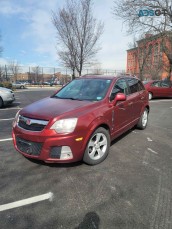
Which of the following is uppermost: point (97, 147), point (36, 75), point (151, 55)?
point (151, 55)

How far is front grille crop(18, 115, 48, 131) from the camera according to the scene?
325 centimetres

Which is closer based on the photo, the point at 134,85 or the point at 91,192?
the point at 91,192

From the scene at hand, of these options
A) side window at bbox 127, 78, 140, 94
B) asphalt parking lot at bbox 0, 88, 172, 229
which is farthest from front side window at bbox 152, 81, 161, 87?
asphalt parking lot at bbox 0, 88, 172, 229

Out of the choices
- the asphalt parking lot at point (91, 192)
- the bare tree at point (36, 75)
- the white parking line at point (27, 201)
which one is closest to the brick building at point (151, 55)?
the asphalt parking lot at point (91, 192)

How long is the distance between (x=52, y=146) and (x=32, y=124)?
0.53 metres

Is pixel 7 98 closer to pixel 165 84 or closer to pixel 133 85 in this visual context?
pixel 133 85

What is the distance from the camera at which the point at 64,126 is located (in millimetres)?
3201

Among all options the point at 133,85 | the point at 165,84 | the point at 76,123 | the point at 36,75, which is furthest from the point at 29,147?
the point at 36,75

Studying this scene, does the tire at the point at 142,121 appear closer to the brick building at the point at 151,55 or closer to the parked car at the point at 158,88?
the parked car at the point at 158,88

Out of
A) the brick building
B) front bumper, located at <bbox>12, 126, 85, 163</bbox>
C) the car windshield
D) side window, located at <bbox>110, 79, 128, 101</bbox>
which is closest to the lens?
front bumper, located at <bbox>12, 126, 85, 163</bbox>

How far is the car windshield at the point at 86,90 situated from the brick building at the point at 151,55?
59.8 ft

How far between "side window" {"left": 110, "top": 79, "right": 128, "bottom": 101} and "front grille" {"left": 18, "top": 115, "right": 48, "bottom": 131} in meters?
1.62

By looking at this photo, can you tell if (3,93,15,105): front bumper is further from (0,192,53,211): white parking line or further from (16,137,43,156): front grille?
(0,192,53,211): white parking line

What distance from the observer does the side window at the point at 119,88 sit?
4.28 meters
